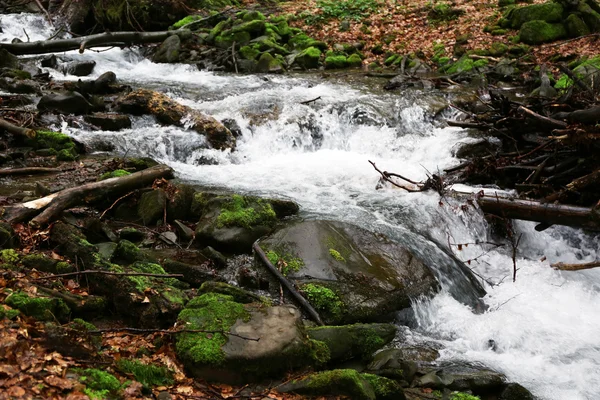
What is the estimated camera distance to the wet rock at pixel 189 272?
5324 mm

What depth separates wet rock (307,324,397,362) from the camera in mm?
4402

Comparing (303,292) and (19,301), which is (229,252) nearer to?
(303,292)

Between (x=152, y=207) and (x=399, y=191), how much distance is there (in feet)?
13.3

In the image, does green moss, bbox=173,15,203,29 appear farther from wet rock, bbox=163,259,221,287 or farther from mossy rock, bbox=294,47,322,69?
wet rock, bbox=163,259,221,287

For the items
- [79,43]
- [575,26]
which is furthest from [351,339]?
[575,26]

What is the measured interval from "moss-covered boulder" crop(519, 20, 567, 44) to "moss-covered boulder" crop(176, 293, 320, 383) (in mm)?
13877

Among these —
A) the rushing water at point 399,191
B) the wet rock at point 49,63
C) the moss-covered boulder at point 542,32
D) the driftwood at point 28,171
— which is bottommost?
the rushing water at point 399,191

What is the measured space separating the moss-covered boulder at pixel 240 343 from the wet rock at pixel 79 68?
12.0 meters

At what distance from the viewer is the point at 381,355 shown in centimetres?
455

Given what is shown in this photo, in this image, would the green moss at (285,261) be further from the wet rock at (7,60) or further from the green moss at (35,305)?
the wet rock at (7,60)

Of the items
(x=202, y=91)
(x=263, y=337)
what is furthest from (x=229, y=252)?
(x=202, y=91)

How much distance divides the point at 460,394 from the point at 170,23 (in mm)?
18289

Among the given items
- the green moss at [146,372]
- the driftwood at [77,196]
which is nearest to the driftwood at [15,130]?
the driftwood at [77,196]

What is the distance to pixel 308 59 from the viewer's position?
1581 cm
